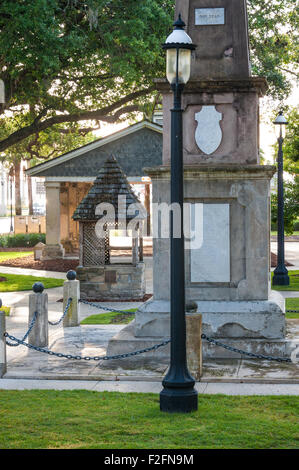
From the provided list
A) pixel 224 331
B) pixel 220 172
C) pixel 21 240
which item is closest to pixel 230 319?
pixel 224 331

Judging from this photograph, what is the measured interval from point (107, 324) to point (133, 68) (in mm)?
10675

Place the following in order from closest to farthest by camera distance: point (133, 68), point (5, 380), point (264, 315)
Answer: point (5, 380)
point (264, 315)
point (133, 68)

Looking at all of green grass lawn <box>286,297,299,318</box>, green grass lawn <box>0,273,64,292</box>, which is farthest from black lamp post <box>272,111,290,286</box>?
green grass lawn <box>0,273,64,292</box>

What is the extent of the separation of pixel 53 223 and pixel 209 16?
22.3 metres

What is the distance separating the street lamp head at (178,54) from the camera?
322 inches

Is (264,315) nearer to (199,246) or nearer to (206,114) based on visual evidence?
(199,246)

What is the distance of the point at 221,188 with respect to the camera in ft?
36.8

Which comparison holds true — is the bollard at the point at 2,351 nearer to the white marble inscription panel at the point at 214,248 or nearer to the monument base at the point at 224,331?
the monument base at the point at 224,331

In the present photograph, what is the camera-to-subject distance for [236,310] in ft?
36.1

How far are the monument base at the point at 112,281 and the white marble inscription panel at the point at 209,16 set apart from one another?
10.0 metres

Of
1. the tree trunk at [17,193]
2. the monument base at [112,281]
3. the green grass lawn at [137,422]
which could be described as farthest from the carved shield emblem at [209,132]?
the tree trunk at [17,193]

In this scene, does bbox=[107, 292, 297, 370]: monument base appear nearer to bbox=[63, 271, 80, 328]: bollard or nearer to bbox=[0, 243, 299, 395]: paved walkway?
bbox=[0, 243, 299, 395]: paved walkway

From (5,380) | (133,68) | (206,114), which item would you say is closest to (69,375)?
(5,380)

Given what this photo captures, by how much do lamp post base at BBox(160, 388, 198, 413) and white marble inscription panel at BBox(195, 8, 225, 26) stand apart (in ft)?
19.0
